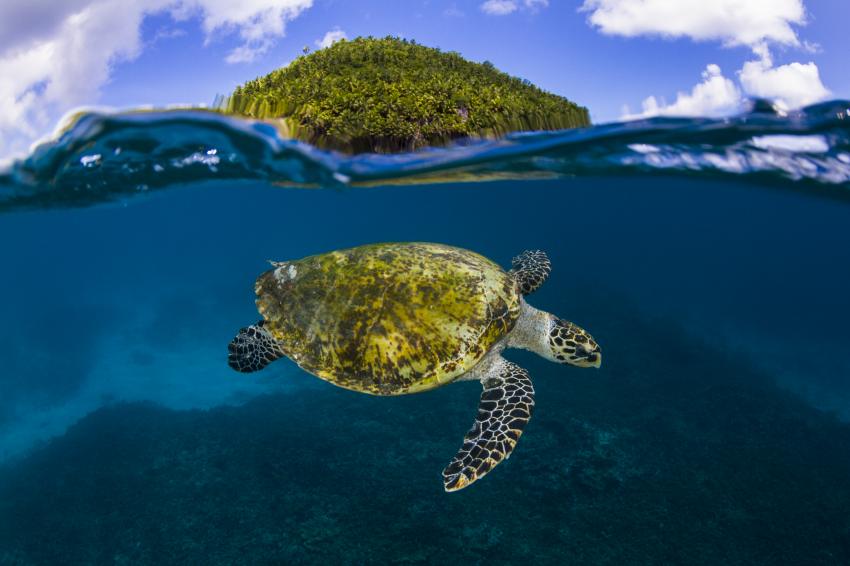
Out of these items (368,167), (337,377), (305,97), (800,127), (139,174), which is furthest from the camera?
(139,174)

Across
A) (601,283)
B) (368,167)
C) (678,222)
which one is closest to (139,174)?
(368,167)

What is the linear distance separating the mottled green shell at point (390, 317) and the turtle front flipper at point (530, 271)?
1.18 meters

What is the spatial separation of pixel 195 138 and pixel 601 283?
665 inches

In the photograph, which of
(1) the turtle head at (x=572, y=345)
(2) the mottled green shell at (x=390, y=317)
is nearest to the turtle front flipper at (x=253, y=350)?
(2) the mottled green shell at (x=390, y=317)

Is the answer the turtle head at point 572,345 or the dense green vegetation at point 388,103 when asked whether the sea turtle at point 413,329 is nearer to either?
the turtle head at point 572,345

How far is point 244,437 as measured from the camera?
33.6 feet

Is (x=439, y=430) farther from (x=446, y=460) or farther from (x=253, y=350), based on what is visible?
(x=253, y=350)

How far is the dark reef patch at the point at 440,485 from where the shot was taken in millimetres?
7016

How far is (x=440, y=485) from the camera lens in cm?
791

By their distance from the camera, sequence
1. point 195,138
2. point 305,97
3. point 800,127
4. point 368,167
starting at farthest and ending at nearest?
point 368,167 < point 195,138 < point 800,127 < point 305,97

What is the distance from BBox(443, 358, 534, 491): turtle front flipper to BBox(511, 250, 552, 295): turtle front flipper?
1.34 meters

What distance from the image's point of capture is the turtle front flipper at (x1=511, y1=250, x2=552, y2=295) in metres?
6.20

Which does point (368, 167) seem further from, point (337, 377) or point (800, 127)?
point (800, 127)

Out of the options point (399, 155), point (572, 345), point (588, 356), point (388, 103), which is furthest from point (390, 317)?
point (399, 155)
